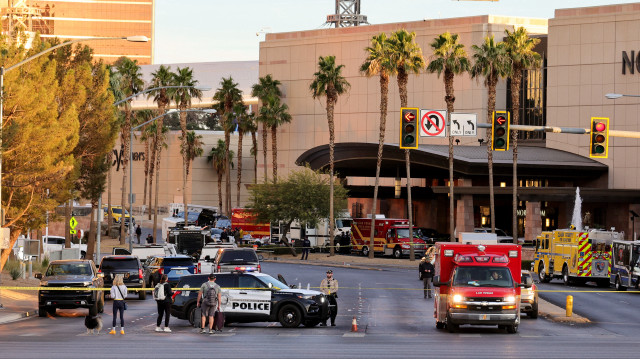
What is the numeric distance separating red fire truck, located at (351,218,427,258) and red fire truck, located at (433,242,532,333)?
4295 centimetres

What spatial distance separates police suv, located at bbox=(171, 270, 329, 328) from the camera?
98.2 ft

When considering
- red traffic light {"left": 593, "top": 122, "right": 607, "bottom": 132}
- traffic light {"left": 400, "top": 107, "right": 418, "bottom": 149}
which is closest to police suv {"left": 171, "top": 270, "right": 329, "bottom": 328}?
traffic light {"left": 400, "top": 107, "right": 418, "bottom": 149}

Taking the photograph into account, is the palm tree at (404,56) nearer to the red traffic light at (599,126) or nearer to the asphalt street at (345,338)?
the asphalt street at (345,338)

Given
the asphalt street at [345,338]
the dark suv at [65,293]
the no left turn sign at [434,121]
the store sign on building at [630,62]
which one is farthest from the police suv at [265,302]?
the store sign on building at [630,62]

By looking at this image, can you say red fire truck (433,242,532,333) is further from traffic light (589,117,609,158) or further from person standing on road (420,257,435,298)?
person standing on road (420,257,435,298)

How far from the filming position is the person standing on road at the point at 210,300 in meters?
27.7

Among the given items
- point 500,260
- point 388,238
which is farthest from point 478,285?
point 388,238

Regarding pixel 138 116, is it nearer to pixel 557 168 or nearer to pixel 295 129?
pixel 295 129

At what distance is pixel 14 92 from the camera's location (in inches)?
1572

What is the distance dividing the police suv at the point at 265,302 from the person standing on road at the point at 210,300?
1.69 meters

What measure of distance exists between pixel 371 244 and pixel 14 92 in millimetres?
37626

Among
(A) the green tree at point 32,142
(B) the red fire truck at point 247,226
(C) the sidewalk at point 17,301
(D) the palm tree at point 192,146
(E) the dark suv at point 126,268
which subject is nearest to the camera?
(C) the sidewalk at point 17,301

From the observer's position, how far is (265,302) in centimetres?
2992

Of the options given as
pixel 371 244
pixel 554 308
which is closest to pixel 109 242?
pixel 371 244
